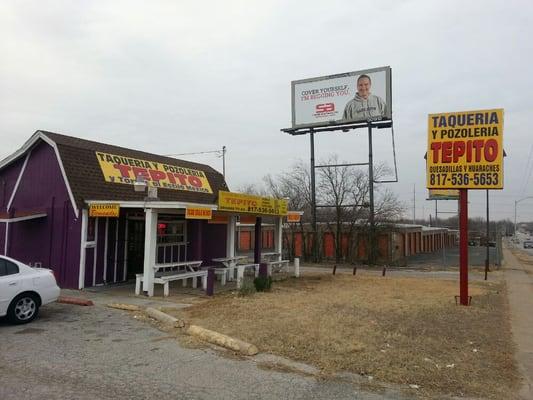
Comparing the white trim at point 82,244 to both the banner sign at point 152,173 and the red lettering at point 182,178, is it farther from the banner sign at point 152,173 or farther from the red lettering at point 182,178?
the red lettering at point 182,178

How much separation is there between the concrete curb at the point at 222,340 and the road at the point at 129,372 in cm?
30

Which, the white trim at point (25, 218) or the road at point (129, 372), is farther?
the white trim at point (25, 218)

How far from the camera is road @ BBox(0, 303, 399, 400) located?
5734 mm

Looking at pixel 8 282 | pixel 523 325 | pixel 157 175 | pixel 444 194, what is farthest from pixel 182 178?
pixel 444 194

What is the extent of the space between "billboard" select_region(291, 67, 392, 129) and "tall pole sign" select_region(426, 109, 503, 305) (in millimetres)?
15689

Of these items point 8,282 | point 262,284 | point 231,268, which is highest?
point 8,282

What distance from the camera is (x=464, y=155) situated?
13.1 metres

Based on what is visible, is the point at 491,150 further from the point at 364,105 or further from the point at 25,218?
the point at 364,105

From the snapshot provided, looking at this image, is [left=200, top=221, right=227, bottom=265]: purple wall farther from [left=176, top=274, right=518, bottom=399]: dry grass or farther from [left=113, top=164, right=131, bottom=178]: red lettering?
[left=176, top=274, right=518, bottom=399]: dry grass

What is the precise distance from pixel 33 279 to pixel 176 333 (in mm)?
3281

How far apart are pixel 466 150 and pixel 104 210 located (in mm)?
10150

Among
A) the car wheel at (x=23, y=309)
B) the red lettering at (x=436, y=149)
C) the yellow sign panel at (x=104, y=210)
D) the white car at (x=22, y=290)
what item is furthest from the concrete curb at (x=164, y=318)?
the red lettering at (x=436, y=149)

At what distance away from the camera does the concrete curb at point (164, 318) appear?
941 centimetres

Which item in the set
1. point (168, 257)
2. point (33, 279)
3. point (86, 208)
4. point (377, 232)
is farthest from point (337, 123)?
point (33, 279)
